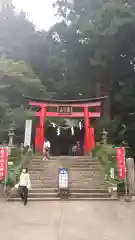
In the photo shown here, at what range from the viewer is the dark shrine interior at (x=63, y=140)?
27922 millimetres

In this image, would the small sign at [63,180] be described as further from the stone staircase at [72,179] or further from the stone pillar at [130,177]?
the stone pillar at [130,177]

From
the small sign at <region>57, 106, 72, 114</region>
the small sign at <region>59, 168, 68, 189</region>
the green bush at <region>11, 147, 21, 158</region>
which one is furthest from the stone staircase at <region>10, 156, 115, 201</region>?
the small sign at <region>57, 106, 72, 114</region>

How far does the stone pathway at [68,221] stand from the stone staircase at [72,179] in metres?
1.30

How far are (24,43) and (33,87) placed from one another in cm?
870

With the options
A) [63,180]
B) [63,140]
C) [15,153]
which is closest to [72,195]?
[63,180]

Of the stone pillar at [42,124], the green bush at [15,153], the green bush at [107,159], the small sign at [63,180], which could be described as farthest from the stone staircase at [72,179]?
the stone pillar at [42,124]

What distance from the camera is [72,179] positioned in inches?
588

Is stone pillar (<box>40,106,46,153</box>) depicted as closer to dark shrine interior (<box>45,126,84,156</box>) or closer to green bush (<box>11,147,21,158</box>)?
green bush (<box>11,147,21,158</box>)

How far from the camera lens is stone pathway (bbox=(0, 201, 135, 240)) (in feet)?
22.3

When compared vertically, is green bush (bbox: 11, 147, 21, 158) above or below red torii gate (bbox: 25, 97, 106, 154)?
below

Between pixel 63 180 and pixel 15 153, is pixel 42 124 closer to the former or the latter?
pixel 15 153

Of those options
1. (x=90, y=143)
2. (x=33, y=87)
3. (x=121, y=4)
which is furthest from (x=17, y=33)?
(x=90, y=143)

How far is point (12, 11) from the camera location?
3425cm

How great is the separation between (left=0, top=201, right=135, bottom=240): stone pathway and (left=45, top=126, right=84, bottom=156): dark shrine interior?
16519mm
